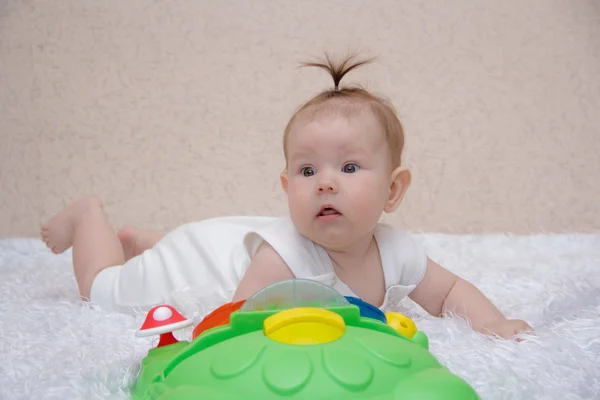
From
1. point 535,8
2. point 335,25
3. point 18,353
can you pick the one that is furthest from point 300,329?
point 535,8

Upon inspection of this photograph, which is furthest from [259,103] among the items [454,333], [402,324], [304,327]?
[304,327]

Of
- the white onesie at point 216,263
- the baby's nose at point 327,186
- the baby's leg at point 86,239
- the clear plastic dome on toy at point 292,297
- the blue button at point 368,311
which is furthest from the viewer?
the baby's leg at point 86,239

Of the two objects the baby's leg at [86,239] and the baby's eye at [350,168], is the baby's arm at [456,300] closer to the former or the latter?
the baby's eye at [350,168]

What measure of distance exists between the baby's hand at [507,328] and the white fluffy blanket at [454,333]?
3 cm

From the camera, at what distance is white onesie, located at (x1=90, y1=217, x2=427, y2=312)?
102 cm

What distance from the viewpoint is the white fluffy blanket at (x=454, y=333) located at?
766mm

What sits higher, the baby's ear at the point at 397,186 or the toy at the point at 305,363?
the baby's ear at the point at 397,186

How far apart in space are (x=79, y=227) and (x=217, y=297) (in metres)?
0.39

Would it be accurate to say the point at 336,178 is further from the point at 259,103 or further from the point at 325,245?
the point at 259,103

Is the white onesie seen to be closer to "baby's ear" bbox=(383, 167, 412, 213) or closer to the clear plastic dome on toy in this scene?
"baby's ear" bbox=(383, 167, 412, 213)

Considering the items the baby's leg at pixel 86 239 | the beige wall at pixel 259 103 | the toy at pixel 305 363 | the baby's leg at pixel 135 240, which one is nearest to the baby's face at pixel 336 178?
the toy at pixel 305 363

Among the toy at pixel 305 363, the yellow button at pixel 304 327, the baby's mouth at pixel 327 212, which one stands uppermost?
the baby's mouth at pixel 327 212

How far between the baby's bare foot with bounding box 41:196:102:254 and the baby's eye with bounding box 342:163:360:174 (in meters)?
0.62

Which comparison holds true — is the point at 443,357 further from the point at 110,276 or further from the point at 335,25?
the point at 335,25
